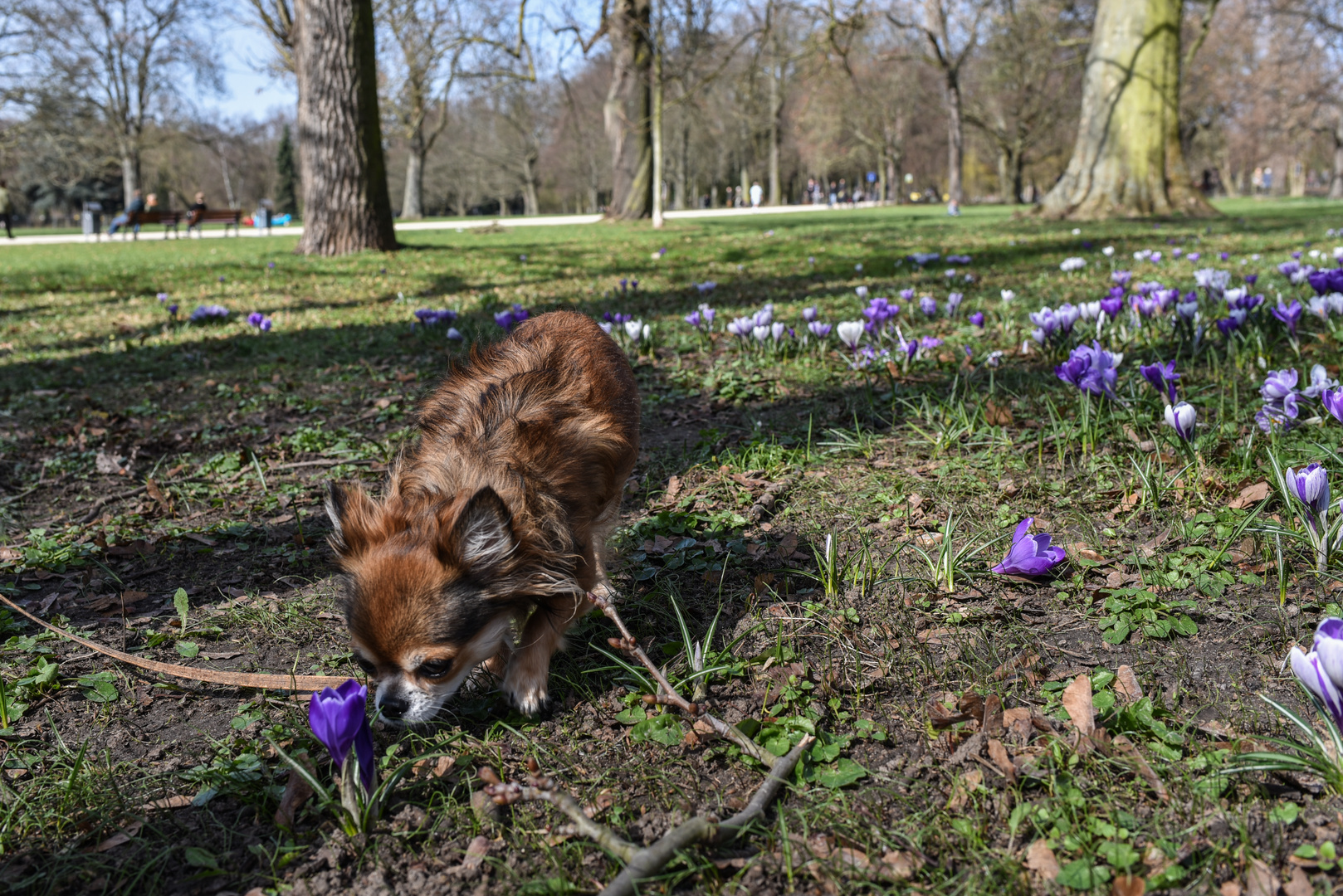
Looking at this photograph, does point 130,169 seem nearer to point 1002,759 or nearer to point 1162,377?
point 1162,377

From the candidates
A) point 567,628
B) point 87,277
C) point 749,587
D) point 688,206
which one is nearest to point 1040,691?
point 749,587

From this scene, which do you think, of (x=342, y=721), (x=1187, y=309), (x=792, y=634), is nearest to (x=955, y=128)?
(x=1187, y=309)

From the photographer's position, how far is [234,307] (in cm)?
1072

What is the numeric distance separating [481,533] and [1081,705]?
1.80 metres

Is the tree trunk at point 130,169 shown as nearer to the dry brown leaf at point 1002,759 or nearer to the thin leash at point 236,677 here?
the thin leash at point 236,677

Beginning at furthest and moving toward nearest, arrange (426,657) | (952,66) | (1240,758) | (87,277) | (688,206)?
(688,206)
(952,66)
(87,277)
(426,657)
(1240,758)

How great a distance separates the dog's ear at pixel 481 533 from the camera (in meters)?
2.32

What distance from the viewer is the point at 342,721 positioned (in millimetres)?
2055

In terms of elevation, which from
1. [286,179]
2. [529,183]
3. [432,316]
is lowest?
[432,316]

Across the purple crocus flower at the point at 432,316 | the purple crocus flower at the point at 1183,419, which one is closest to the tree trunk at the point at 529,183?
the purple crocus flower at the point at 432,316

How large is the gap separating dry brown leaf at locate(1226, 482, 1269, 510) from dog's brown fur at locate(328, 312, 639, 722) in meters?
2.49

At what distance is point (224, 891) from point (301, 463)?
132 inches

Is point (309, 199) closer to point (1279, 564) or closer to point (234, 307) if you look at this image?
point (234, 307)

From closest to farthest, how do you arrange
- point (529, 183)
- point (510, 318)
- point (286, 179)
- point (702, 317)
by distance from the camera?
point (510, 318) < point (702, 317) < point (529, 183) < point (286, 179)
